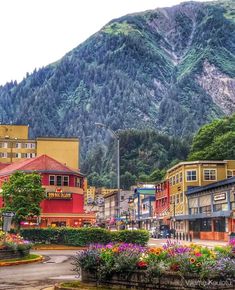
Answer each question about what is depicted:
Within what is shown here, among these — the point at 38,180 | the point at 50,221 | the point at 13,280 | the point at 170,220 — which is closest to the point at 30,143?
the point at 170,220

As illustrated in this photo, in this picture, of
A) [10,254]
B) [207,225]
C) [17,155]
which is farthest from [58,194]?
[17,155]

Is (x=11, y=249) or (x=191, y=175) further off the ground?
(x=191, y=175)

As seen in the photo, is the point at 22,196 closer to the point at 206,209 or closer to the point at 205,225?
the point at 205,225

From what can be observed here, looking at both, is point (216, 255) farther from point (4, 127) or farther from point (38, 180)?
point (4, 127)

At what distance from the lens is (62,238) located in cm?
4953

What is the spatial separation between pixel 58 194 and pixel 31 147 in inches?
2705

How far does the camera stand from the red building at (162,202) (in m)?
107

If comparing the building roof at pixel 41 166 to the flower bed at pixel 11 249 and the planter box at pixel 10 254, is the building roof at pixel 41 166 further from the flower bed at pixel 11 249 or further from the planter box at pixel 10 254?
the planter box at pixel 10 254

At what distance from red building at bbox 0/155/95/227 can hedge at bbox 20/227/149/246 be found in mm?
17681

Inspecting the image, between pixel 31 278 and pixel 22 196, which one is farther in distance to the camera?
pixel 22 196

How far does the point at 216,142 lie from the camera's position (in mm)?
124188

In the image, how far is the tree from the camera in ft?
179

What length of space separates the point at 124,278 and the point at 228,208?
57333 millimetres

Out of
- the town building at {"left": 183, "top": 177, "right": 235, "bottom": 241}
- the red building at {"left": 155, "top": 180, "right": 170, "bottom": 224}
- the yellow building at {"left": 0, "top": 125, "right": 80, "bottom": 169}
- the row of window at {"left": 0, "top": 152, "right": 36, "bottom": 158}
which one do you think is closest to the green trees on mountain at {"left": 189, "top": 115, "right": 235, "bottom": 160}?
the red building at {"left": 155, "top": 180, "right": 170, "bottom": 224}
